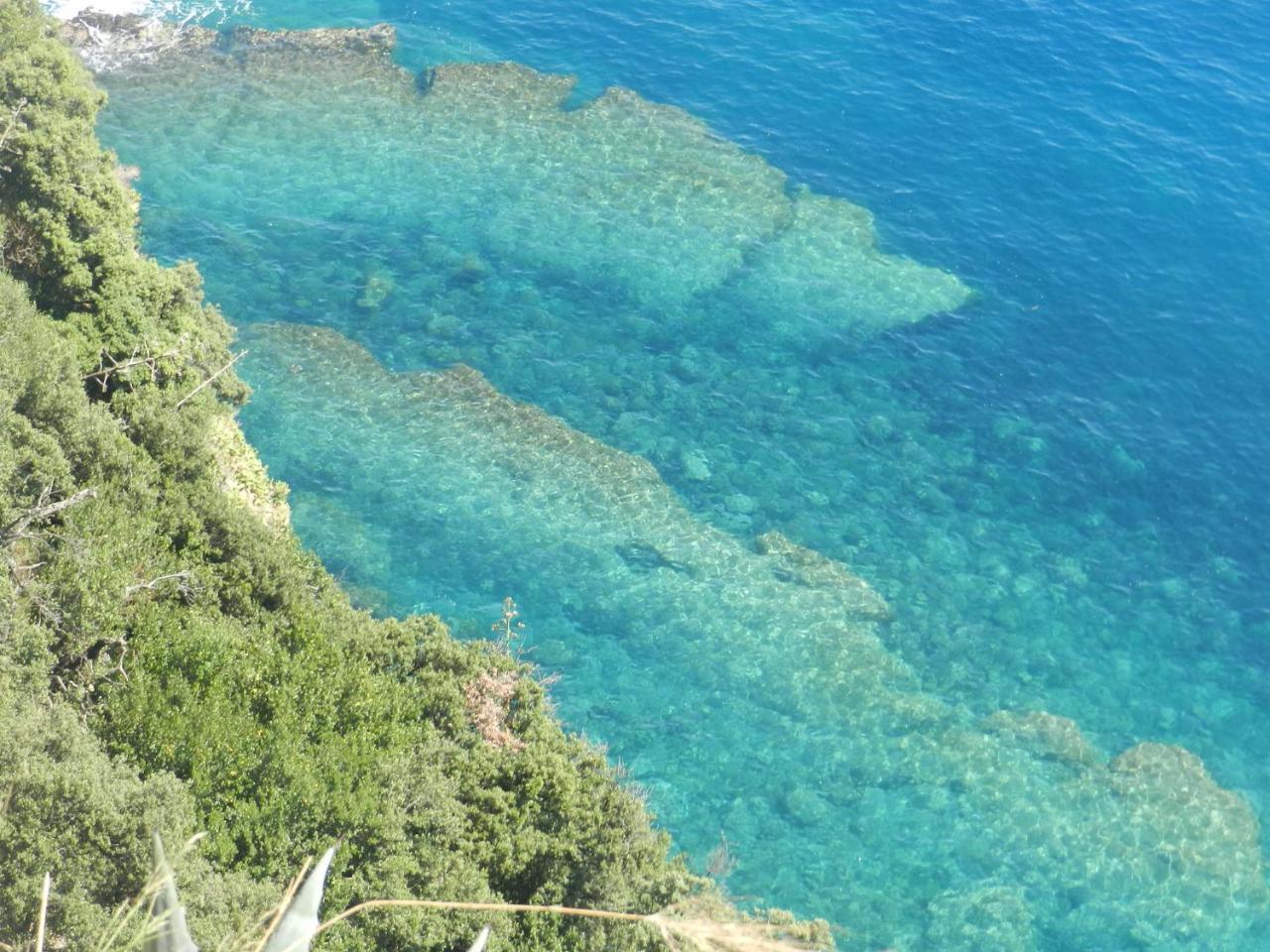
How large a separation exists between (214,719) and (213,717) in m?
0.05

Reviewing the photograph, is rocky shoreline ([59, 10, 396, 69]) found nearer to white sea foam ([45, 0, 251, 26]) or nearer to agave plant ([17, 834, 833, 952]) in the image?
white sea foam ([45, 0, 251, 26])

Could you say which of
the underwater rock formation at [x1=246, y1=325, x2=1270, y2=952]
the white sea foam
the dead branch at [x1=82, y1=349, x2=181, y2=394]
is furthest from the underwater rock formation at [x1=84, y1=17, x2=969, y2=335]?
the dead branch at [x1=82, y1=349, x2=181, y2=394]

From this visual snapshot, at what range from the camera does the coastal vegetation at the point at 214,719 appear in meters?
17.2

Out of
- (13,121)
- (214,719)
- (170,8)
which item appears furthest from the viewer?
(170,8)

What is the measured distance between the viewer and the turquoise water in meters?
29.3

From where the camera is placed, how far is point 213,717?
1995cm

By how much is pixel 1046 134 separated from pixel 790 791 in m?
36.1

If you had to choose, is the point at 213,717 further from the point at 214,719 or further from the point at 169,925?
the point at 169,925

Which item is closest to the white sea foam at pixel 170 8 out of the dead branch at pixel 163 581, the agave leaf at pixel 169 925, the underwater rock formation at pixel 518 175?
A: the underwater rock formation at pixel 518 175

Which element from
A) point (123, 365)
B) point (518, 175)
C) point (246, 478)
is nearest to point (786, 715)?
point (246, 478)

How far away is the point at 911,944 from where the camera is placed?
26.2 meters

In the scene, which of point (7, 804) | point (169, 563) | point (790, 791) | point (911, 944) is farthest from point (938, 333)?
point (7, 804)

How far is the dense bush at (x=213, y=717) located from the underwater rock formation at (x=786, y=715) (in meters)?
5.84

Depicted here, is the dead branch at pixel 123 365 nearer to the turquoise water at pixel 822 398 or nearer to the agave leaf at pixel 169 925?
the turquoise water at pixel 822 398
